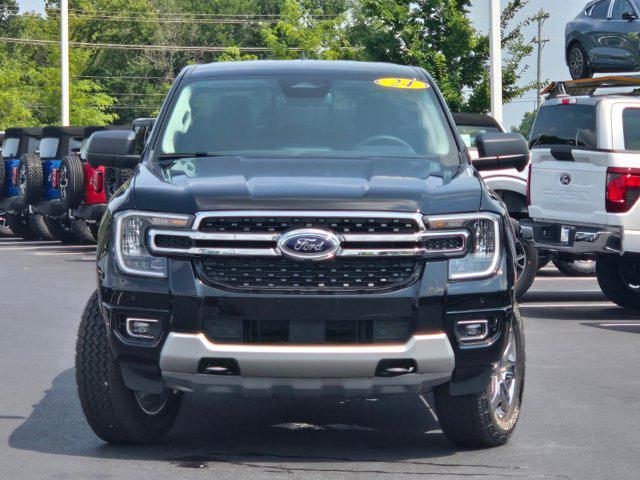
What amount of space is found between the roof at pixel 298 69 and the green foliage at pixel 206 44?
2416 centimetres

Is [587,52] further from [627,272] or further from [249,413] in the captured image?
[249,413]

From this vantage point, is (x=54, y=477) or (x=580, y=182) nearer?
(x=54, y=477)

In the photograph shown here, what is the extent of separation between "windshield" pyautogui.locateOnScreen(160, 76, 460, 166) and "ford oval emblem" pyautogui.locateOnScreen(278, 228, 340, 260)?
3.83 feet

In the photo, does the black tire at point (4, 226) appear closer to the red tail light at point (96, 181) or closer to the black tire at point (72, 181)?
the black tire at point (72, 181)

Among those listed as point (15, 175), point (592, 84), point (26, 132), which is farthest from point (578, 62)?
point (26, 132)

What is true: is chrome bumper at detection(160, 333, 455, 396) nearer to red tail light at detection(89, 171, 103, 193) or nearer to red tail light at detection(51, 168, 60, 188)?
red tail light at detection(89, 171, 103, 193)

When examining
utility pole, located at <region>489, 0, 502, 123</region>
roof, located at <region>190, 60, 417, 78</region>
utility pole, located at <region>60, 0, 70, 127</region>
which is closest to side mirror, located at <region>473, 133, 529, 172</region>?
roof, located at <region>190, 60, 417, 78</region>

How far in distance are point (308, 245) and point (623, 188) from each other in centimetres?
722

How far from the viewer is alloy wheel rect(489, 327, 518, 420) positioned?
21.9 ft

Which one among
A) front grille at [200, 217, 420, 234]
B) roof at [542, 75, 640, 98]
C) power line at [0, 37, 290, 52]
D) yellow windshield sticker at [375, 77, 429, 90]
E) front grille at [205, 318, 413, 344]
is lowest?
front grille at [205, 318, 413, 344]

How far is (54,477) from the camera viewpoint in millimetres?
6074

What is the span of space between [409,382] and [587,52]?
1607cm

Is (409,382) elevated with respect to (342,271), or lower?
lower

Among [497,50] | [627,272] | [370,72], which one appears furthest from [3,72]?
[370,72]
